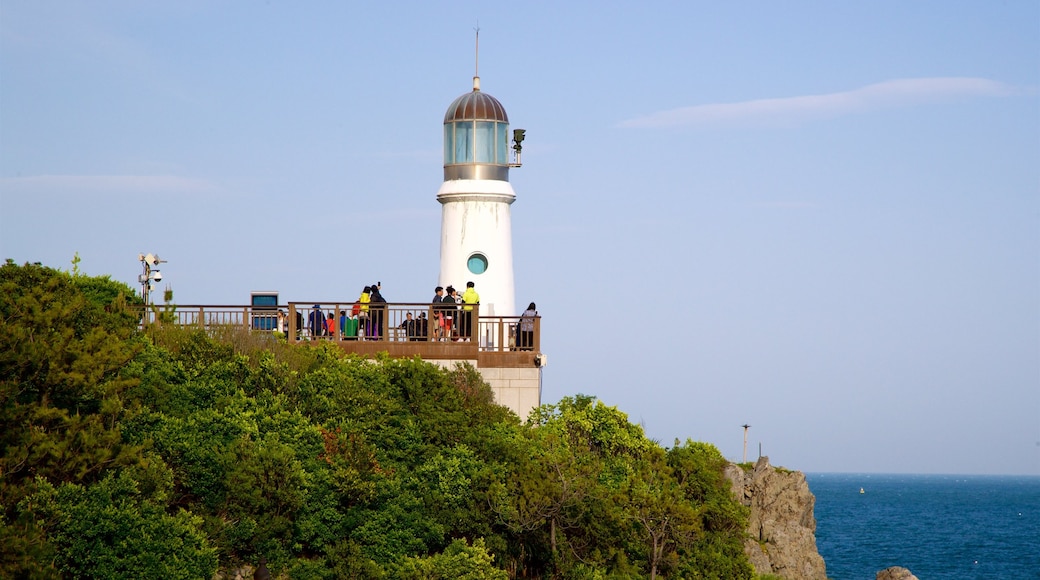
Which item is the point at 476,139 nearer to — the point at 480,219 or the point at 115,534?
the point at 480,219

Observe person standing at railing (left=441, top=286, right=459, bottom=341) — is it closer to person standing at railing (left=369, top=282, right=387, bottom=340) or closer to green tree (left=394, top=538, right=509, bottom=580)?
person standing at railing (left=369, top=282, right=387, bottom=340)

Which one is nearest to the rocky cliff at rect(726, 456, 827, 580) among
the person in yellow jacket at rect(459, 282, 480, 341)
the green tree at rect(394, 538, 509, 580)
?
the person in yellow jacket at rect(459, 282, 480, 341)

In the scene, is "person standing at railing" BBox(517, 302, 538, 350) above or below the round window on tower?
below

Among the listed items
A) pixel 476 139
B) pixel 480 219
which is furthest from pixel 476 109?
pixel 480 219

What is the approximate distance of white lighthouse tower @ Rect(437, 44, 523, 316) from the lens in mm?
34125

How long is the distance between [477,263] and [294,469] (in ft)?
39.8

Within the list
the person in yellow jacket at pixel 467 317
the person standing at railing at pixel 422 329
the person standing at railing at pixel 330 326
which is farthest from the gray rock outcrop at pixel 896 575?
the person standing at railing at pixel 330 326

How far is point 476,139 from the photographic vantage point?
3494cm

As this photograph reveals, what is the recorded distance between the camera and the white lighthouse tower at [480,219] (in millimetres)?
34125

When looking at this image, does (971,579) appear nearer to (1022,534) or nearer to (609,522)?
(1022,534)

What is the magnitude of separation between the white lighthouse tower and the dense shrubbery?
20.9 feet

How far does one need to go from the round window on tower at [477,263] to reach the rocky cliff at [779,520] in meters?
9.30

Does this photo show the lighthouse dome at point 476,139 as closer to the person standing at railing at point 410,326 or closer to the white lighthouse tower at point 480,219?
the white lighthouse tower at point 480,219

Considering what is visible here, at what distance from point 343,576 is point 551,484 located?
429 centimetres
